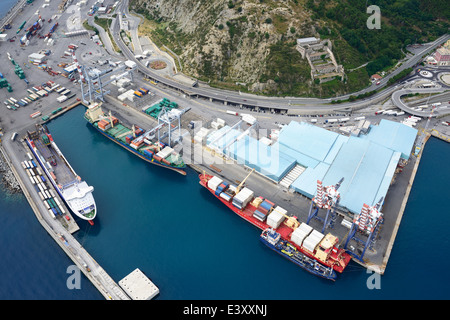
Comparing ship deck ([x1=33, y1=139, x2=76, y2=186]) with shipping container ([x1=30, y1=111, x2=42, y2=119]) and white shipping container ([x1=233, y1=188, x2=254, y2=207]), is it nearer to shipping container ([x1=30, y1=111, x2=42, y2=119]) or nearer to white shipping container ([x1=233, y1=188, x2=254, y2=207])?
shipping container ([x1=30, y1=111, x2=42, y2=119])

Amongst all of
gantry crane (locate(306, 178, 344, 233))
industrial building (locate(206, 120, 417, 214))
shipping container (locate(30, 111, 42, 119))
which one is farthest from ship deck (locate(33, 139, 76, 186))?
gantry crane (locate(306, 178, 344, 233))

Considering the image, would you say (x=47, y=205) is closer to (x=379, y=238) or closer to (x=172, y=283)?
(x=172, y=283)

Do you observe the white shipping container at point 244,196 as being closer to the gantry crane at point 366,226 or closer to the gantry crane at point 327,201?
the gantry crane at point 327,201

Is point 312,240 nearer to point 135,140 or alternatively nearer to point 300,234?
point 300,234

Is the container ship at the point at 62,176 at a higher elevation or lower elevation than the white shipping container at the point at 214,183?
lower

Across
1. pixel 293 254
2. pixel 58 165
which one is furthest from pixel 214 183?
pixel 58 165

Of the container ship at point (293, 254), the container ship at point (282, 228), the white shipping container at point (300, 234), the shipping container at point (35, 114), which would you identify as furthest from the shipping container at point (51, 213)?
the white shipping container at point (300, 234)
